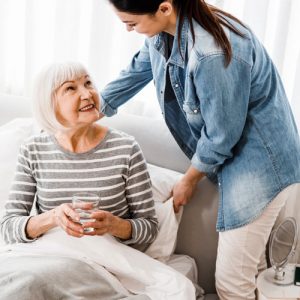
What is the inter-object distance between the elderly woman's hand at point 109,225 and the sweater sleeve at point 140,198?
0.09 ft

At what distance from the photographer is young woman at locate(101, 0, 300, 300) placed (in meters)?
1.50

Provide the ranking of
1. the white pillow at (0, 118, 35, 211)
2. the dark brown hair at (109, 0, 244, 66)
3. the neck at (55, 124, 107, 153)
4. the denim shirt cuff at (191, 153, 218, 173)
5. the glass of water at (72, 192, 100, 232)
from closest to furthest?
the dark brown hair at (109, 0, 244, 66)
the glass of water at (72, 192, 100, 232)
the denim shirt cuff at (191, 153, 218, 173)
the neck at (55, 124, 107, 153)
the white pillow at (0, 118, 35, 211)

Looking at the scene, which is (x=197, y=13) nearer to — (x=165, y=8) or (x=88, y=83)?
(x=165, y=8)

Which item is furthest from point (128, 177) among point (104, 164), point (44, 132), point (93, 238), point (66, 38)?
point (66, 38)

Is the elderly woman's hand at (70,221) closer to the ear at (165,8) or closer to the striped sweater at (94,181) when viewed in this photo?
the striped sweater at (94,181)

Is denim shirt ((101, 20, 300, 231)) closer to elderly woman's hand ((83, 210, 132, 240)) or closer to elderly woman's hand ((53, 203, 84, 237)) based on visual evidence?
elderly woman's hand ((83, 210, 132, 240))

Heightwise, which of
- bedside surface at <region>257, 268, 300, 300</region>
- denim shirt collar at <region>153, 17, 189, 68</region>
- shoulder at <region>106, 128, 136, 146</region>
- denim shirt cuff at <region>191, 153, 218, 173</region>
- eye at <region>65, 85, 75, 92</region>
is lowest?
bedside surface at <region>257, 268, 300, 300</region>

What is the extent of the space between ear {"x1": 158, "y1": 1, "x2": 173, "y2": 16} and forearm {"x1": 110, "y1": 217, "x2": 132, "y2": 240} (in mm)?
629

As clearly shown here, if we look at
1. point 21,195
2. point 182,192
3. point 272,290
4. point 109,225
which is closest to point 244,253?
point 272,290

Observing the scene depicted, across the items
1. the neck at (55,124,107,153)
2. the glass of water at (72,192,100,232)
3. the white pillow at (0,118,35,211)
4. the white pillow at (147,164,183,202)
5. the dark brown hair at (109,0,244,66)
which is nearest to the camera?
the dark brown hair at (109,0,244,66)

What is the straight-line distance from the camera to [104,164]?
69.6 inches

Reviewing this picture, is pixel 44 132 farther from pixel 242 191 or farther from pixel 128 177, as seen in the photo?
pixel 242 191

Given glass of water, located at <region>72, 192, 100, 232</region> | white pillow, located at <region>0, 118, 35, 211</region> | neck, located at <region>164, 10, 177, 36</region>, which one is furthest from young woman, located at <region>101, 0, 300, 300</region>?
white pillow, located at <region>0, 118, 35, 211</region>

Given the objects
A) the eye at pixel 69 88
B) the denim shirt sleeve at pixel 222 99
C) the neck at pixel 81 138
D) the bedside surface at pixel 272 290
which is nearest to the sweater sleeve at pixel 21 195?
the neck at pixel 81 138
